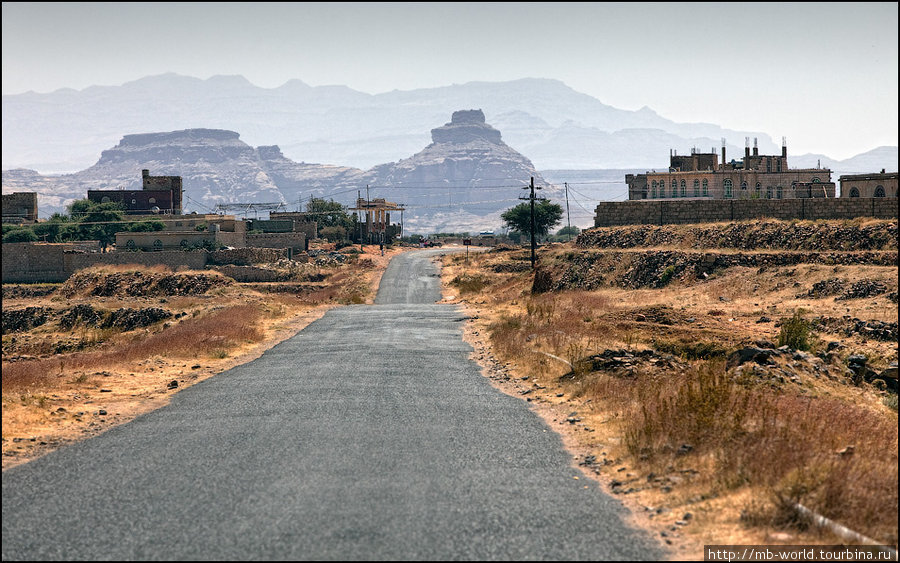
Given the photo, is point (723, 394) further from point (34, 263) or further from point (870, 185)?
point (34, 263)

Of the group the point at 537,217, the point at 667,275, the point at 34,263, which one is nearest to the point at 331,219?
the point at 537,217

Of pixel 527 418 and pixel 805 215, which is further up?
pixel 805 215

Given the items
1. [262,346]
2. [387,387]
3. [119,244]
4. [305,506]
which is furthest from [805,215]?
[119,244]

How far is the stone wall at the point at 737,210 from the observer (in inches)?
1895

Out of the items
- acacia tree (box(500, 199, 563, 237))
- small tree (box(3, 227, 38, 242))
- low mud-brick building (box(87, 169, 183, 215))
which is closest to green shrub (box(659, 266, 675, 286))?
small tree (box(3, 227, 38, 242))

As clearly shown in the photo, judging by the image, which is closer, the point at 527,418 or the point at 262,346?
the point at 527,418

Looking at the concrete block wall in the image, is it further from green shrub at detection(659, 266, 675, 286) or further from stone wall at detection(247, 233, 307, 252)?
green shrub at detection(659, 266, 675, 286)

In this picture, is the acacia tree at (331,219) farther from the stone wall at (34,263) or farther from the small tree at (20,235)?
the stone wall at (34,263)

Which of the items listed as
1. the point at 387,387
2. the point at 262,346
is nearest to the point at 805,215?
the point at 262,346

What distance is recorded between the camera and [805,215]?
51.0 metres

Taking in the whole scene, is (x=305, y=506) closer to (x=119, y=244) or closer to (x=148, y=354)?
(x=148, y=354)

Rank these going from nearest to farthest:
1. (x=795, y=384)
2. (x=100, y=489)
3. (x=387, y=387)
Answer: (x=100, y=489) < (x=795, y=384) < (x=387, y=387)

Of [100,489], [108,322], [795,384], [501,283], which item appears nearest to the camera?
[100,489]

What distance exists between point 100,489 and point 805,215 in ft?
156
